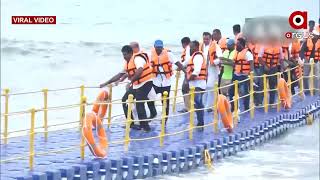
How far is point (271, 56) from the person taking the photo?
37.0 feet

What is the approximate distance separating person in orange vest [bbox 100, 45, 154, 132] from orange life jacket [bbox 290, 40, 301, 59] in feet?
15.1

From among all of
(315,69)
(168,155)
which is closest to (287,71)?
(315,69)

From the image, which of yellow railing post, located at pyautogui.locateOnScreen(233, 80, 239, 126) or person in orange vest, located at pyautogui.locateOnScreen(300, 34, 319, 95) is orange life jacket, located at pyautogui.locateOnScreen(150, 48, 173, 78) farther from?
person in orange vest, located at pyautogui.locateOnScreen(300, 34, 319, 95)

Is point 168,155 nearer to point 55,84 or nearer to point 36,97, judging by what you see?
point 36,97

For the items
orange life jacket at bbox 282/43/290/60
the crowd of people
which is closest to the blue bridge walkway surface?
Result: the crowd of people

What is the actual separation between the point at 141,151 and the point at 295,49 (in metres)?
5.77

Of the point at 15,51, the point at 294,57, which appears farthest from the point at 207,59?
the point at 15,51

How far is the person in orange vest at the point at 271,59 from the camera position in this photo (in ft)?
36.5

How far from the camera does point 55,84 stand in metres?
26.3

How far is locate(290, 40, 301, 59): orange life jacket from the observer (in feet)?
41.1

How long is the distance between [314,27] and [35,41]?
2583 cm

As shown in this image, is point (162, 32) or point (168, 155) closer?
point (168, 155)

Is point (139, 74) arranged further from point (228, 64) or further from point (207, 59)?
point (228, 64)

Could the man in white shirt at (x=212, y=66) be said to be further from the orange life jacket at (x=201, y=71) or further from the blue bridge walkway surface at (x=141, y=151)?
the orange life jacket at (x=201, y=71)
